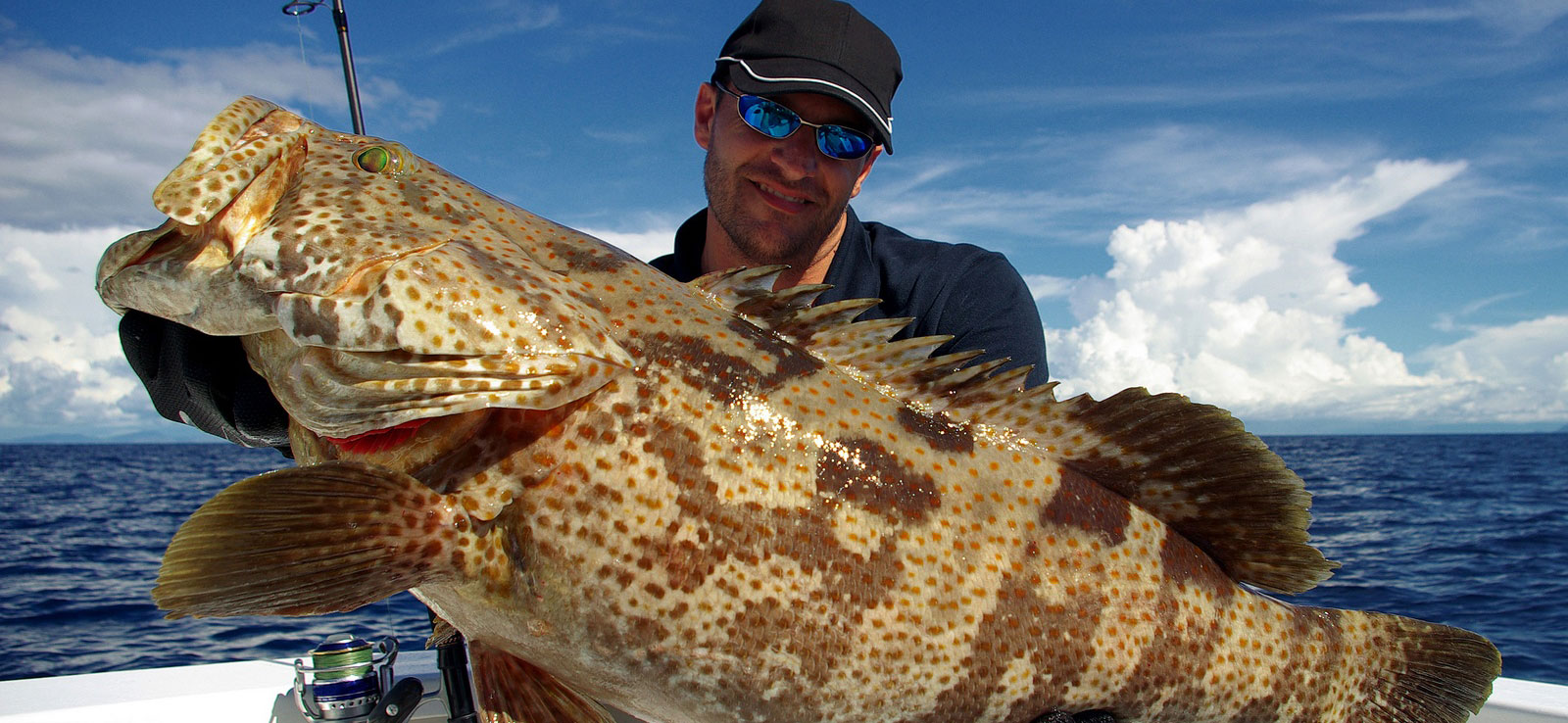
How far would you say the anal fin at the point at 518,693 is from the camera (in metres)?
2.42

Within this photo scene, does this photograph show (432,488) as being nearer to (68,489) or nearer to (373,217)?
(373,217)

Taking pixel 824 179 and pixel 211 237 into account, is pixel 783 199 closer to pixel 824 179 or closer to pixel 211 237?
pixel 824 179

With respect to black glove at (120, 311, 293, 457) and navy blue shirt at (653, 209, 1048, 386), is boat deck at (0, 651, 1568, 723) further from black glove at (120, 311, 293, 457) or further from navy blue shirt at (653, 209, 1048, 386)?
navy blue shirt at (653, 209, 1048, 386)

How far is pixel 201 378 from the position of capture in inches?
118

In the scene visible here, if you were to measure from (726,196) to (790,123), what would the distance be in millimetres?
470

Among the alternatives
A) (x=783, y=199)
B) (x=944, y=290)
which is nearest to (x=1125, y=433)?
(x=944, y=290)

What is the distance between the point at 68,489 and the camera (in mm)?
40719

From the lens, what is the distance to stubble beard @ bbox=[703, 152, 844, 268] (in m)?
4.23

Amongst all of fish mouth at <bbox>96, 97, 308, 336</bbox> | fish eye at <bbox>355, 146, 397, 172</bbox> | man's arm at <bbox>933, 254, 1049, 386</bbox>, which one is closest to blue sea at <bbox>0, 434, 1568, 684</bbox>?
fish mouth at <bbox>96, 97, 308, 336</bbox>

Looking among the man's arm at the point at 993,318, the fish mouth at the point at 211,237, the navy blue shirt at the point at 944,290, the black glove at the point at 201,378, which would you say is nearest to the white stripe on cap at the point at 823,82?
the navy blue shirt at the point at 944,290

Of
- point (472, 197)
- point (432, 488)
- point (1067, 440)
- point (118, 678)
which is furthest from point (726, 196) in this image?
point (118, 678)

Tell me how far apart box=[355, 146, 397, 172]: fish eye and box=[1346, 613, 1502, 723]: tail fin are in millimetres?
3225

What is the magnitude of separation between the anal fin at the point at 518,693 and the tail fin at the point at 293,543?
0.45 m

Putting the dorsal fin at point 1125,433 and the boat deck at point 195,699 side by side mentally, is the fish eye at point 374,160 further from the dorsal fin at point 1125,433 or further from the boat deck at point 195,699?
the boat deck at point 195,699
